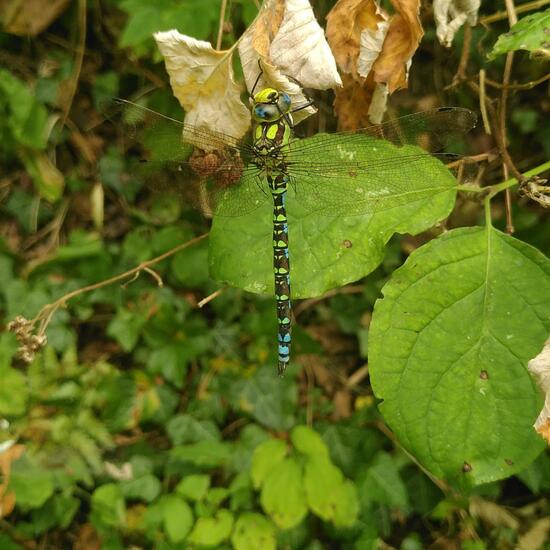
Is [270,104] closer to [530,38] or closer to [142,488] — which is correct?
[530,38]

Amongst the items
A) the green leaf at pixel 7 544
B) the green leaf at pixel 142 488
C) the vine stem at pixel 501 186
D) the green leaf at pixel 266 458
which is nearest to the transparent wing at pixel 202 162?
the vine stem at pixel 501 186

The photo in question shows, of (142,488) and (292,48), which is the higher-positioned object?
(292,48)

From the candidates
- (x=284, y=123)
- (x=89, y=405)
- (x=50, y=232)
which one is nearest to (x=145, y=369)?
(x=89, y=405)

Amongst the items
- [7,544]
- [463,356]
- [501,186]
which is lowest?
[7,544]

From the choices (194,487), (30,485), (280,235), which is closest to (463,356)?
(280,235)

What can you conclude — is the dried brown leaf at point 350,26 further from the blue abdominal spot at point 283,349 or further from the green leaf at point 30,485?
the green leaf at point 30,485

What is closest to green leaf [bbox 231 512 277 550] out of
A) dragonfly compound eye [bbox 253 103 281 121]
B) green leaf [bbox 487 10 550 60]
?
dragonfly compound eye [bbox 253 103 281 121]

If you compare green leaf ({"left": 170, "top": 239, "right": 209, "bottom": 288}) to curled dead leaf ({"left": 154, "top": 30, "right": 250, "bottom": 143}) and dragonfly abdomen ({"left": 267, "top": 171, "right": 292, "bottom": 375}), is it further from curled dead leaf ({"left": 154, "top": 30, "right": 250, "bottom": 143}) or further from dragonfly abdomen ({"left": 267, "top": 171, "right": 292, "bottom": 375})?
curled dead leaf ({"left": 154, "top": 30, "right": 250, "bottom": 143})
